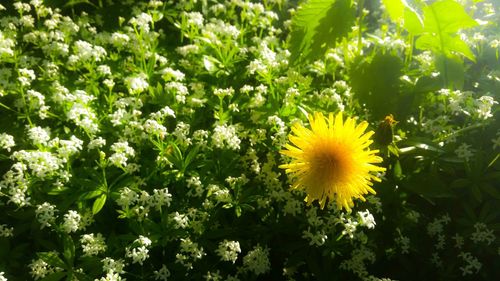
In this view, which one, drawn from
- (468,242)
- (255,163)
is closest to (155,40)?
(255,163)

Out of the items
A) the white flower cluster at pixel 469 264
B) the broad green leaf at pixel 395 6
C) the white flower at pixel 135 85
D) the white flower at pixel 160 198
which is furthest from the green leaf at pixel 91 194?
the white flower cluster at pixel 469 264

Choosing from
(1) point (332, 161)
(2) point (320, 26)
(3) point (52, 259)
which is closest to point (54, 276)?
(3) point (52, 259)

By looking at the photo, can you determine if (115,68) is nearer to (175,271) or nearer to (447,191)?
(175,271)

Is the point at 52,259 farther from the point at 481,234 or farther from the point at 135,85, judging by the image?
the point at 481,234

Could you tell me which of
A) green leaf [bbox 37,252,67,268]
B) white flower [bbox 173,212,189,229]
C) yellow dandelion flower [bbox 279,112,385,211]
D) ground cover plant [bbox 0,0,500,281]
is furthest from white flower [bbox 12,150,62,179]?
yellow dandelion flower [bbox 279,112,385,211]

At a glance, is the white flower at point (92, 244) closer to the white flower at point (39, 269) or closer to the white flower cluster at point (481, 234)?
the white flower at point (39, 269)

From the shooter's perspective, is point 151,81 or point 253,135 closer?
point 253,135
